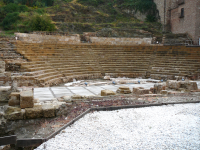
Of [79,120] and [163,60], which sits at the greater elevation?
[163,60]

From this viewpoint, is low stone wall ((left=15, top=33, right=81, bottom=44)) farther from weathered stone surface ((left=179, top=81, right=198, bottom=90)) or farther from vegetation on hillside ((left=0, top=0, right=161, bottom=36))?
weathered stone surface ((left=179, top=81, right=198, bottom=90))

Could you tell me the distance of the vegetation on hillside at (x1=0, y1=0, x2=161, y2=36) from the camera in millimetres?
22750

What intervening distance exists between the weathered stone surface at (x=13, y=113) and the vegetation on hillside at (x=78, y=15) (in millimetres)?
16719

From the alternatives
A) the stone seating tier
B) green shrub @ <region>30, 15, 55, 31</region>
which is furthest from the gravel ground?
green shrub @ <region>30, 15, 55, 31</region>

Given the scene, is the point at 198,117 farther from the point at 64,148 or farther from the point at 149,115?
the point at 64,148

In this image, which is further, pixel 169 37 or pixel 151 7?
pixel 151 7

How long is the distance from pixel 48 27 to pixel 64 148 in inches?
733

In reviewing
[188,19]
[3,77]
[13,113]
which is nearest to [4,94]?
[13,113]

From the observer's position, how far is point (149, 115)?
5.03 metres

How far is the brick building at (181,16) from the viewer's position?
22195mm

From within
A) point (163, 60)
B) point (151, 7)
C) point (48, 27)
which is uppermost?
point (151, 7)

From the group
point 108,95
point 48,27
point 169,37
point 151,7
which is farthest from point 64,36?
point 151,7

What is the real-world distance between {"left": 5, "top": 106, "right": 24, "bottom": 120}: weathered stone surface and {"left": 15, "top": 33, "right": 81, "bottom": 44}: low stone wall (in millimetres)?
12159

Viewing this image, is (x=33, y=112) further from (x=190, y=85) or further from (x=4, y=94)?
(x=190, y=85)
